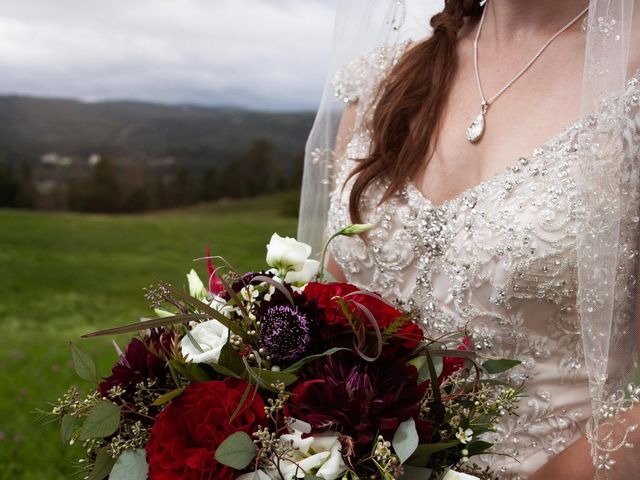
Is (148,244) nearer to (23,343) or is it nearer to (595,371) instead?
(23,343)

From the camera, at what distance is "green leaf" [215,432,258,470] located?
111 cm

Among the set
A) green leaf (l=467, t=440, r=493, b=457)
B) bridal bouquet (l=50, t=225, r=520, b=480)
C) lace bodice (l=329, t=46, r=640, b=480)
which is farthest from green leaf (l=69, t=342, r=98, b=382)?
lace bodice (l=329, t=46, r=640, b=480)

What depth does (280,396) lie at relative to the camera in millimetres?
1164

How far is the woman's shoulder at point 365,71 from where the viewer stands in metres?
2.31

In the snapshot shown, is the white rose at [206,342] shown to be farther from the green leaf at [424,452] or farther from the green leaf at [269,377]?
the green leaf at [424,452]

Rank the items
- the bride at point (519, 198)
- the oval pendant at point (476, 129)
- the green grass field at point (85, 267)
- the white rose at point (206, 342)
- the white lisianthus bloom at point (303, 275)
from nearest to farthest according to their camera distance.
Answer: the white rose at point (206, 342) < the white lisianthus bloom at point (303, 275) < the bride at point (519, 198) < the oval pendant at point (476, 129) < the green grass field at point (85, 267)

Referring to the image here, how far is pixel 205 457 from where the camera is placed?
1.14 metres

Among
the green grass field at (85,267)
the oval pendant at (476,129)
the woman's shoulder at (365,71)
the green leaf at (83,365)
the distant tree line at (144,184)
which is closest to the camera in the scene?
the green leaf at (83,365)

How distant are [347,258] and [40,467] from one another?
10.6 ft


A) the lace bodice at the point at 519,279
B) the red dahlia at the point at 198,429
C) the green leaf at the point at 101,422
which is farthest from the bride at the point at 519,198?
the green leaf at the point at 101,422

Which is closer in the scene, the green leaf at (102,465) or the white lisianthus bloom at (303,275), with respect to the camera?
the green leaf at (102,465)

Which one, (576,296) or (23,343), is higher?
(576,296)

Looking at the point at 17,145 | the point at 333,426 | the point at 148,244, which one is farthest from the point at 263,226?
the point at 333,426

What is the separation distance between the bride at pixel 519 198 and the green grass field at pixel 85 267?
4242mm
